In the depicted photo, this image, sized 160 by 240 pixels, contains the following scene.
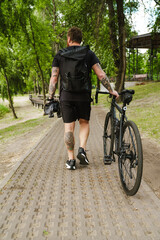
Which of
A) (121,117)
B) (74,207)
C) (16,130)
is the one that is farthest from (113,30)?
(74,207)

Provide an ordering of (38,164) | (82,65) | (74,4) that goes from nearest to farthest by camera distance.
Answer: (82,65) < (38,164) < (74,4)

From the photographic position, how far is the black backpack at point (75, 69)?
10.4 ft

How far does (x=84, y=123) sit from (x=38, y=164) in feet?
3.86

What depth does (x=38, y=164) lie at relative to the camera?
13.5ft

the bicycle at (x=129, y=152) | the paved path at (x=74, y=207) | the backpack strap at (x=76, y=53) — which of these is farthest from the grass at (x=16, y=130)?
the bicycle at (x=129, y=152)

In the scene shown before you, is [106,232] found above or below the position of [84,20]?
below

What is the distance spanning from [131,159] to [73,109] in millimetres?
1263

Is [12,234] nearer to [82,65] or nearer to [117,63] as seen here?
[82,65]

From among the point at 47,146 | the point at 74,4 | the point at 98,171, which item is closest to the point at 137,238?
the point at 98,171

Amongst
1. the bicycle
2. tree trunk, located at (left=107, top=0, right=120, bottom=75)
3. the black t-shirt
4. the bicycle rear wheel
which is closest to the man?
the black t-shirt

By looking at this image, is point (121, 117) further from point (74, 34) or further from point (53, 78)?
point (74, 34)

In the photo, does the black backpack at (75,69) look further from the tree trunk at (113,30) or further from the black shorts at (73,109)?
the tree trunk at (113,30)

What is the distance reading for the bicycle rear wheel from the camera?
2.43 meters

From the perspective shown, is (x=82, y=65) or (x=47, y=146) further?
(x=47, y=146)
